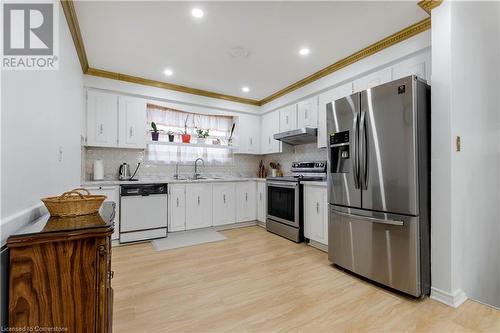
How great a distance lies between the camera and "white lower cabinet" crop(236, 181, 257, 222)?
4457mm

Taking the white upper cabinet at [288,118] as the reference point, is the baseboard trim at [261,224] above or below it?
below

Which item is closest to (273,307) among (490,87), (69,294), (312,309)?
(312,309)

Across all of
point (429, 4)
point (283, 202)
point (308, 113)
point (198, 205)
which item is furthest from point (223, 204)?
point (429, 4)

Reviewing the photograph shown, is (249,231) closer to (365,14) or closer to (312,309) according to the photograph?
(312,309)

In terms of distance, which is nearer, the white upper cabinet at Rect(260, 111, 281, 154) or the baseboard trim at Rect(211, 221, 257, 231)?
the baseboard trim at Rect(211, 221, 257, 231)

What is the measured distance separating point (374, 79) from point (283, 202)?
2.19 m

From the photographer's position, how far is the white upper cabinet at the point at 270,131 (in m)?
4.65

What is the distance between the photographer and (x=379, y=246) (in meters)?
2.19

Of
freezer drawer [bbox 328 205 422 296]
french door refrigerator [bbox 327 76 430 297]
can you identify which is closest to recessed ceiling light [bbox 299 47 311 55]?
french door refrigerator [bbox 327 76 430 297]

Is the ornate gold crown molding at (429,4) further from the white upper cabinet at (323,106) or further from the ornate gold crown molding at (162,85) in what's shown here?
the ornate gold crown molding at (162,85)

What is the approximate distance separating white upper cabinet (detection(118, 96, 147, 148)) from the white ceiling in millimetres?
487

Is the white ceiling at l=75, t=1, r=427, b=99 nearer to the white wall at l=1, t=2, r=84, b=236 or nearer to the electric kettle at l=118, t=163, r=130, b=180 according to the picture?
the white wall at l=1, t=2, r=84, b=236

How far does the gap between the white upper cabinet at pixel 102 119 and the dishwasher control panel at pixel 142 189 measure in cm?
79

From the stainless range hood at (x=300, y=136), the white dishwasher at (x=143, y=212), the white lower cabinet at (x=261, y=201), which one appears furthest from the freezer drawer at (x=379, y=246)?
the white dishwasher at (x=143, y=212)
